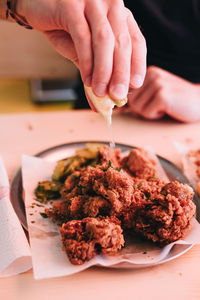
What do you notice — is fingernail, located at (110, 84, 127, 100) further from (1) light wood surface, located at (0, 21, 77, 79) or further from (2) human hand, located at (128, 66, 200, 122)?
(1) light wood surface, located at (0, 21, 77, 79)

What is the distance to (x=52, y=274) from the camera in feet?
3.15

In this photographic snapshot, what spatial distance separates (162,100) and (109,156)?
74 centimetres

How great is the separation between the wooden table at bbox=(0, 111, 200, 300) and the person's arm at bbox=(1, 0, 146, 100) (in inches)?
23.8

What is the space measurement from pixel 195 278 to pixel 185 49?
1.95m

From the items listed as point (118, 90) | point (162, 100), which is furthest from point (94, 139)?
point (118, 90)

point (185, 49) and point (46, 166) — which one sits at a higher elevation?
point (185, 49)

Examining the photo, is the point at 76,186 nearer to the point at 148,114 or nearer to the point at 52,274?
the point at 52,274

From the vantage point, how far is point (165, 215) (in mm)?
1072

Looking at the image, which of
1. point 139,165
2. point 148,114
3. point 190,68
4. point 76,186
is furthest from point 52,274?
point 190,68

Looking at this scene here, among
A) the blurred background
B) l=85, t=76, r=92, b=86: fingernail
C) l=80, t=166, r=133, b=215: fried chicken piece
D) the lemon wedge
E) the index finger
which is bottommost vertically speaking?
the blurred background

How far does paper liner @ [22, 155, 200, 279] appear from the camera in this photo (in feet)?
3.24

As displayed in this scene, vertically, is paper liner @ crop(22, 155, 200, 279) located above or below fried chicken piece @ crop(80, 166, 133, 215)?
below

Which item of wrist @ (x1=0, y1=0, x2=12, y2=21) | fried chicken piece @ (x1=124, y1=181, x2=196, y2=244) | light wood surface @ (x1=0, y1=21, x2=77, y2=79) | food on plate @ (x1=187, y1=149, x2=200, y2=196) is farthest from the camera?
light wood surface @ (x1=0, y1=21, x2=77, y2=79)

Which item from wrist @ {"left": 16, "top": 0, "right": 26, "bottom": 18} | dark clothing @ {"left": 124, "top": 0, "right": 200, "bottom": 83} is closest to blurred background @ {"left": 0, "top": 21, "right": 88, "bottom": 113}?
dark clothing @ {"left": 124, "top": 0, "right": 200, "bottom": 83}
